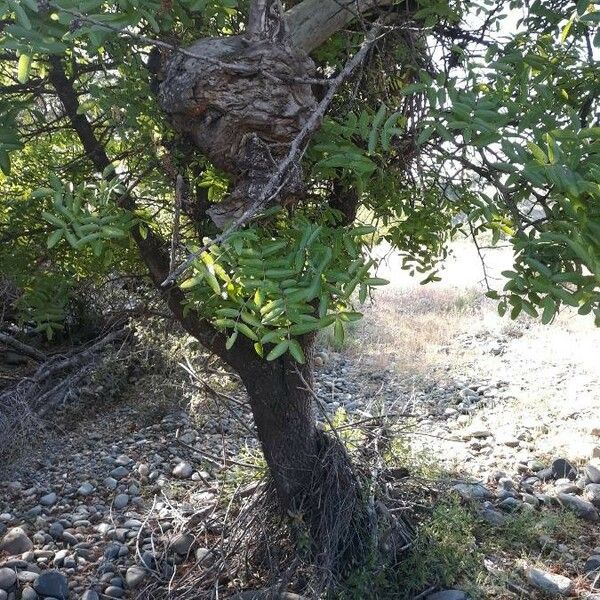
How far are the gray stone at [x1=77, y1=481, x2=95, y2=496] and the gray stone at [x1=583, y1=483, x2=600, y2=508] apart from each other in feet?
10.9

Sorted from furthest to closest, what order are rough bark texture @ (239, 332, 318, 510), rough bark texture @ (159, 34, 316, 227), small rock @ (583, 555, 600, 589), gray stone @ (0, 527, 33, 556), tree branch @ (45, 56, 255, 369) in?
gray stone @ (0, 527, 33, 556) < small rock @ (583, 555, 600, 589) < rough bark texture @ (239, 332, 318, 510) < tree branch @ (45, 56, 255, 369) < rough bark texture @ (159, 34, 316, 227)

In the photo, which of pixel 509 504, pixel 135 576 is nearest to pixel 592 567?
pixel 509 504

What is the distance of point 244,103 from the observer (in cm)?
245

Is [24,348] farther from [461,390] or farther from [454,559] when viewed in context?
[461,390]

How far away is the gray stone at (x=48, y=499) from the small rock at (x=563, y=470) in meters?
3.43

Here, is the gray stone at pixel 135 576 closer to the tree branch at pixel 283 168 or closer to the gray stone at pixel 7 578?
the gray stone at pixel 7 578

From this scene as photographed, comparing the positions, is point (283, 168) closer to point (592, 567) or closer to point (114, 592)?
point (114, 592)

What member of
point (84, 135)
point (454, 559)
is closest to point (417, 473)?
point (454, 559)

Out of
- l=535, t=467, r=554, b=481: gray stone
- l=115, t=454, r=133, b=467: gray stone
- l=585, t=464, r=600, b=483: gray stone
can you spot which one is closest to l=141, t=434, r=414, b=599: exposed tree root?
l=115, t=454, r=133, b=467: gray stone

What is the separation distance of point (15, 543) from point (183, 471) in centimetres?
131

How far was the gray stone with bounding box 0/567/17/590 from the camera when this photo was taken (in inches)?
146

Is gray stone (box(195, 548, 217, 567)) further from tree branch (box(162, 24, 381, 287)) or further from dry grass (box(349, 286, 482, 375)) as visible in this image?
dry grass (box(349, 286, 482, 375))

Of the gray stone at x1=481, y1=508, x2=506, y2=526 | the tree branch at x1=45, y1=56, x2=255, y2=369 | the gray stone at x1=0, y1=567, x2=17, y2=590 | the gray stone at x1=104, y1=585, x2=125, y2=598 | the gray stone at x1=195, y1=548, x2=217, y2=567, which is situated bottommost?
the gray stone at x1=481, y1=508, x2=506, y2=526

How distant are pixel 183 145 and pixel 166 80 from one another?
1.08ft
